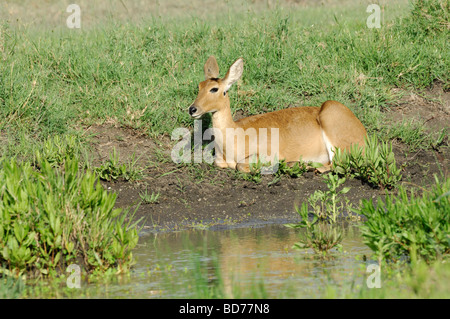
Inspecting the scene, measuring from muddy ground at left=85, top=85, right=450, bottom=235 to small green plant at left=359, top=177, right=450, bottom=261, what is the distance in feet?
6.51

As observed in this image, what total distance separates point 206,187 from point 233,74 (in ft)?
5.79

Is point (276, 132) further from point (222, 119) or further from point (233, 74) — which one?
point (233, 74)

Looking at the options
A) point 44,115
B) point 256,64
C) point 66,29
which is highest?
point 66,29

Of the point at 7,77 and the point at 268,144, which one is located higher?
the point at 7,77

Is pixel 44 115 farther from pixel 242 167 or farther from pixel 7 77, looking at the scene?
pixel 242 167

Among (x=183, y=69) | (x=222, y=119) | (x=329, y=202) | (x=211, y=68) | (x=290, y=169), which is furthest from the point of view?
(x=183, y=69)

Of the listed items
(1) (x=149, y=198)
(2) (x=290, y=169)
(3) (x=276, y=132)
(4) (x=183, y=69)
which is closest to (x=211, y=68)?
(3) (x=276, y=132)

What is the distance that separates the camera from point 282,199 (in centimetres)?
855

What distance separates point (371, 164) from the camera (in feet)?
27.9

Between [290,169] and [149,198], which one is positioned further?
[290,169]

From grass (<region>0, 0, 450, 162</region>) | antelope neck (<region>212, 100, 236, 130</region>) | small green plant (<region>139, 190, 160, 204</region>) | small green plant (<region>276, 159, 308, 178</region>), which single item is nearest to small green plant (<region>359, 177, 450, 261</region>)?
small green plant (<region>139, 190, 160, 204</region>)

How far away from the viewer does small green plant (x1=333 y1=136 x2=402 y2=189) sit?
8.41 metres
